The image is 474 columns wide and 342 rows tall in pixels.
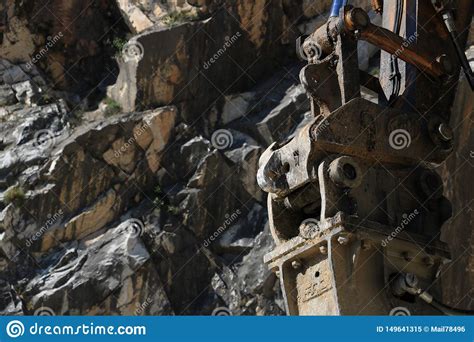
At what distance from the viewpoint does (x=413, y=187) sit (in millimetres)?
9305

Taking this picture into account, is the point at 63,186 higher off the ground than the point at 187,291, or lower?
higher

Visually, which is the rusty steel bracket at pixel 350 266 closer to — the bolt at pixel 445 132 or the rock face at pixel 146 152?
the bolt at pixel 445 132

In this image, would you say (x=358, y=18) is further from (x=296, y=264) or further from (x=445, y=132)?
(x=296, y=264)

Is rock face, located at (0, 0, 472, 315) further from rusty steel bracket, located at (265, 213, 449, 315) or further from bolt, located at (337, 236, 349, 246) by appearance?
bolt, located at (337, 236, 349, 246)

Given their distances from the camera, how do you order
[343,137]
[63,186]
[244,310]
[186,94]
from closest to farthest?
[343,137] < [244,310] < [63,186] < [186,94]

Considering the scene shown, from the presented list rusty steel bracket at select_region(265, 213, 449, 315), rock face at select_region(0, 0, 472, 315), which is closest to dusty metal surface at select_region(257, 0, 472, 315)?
rusty steel bracket at select_region(265, 213, 449, 315)

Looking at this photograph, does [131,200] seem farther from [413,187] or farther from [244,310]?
[413,187]

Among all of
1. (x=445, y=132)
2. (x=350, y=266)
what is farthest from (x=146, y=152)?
(x=350, y=266)

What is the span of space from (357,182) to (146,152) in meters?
14.8

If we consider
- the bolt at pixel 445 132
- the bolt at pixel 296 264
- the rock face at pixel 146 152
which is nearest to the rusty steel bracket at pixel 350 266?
the bolt at pixel 296 264

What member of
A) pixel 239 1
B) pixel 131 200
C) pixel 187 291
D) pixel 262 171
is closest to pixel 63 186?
pixel 131 200

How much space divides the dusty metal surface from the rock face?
11857 millimetres

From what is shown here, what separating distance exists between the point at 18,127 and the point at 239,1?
227 inches

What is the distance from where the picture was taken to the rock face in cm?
2170
